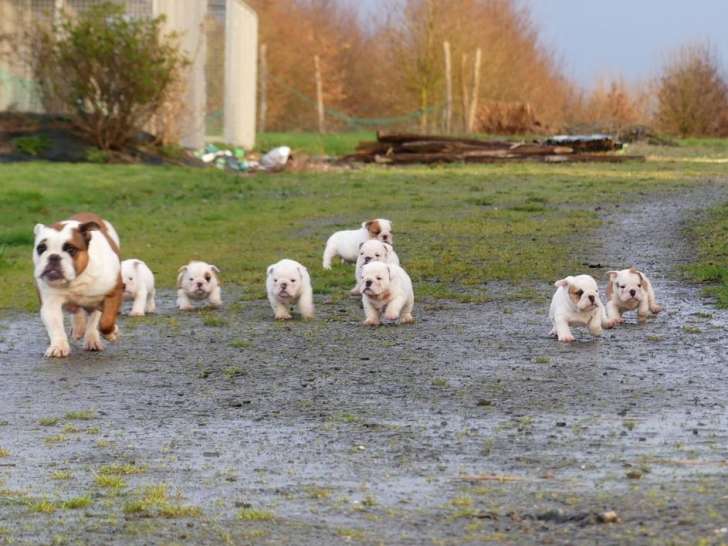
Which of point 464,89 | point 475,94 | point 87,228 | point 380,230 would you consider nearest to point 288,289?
point 87,228

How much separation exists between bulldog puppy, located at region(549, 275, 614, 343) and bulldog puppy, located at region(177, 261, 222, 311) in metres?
3.35

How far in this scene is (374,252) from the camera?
13133 millimetres

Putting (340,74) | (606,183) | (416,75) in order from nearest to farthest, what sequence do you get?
(606,183)
(416,75)
(340,74)

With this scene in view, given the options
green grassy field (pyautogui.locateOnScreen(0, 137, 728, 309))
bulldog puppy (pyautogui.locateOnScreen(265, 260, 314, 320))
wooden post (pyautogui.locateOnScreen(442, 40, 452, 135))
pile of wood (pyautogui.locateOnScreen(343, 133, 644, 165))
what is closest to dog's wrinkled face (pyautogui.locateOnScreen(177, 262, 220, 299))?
bulldog puppy (pyautogui.locateOnScreen(265, 260, 314, 320))

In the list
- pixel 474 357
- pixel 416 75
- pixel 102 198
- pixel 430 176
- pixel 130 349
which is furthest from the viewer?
pixel 416 75

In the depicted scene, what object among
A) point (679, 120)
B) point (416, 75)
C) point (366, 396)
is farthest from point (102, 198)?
point (679, 120)

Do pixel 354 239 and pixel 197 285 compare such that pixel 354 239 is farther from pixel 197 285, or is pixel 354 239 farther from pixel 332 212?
pixel 332 212

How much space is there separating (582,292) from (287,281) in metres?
2.61

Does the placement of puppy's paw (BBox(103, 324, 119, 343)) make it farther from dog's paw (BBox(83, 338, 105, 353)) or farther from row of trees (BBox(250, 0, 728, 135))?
row of trees (BBox(250, 0, 728, 135))

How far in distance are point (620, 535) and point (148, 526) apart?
164 centimetres

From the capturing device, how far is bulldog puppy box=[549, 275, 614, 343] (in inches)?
410

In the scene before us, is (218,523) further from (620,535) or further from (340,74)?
(340,74)

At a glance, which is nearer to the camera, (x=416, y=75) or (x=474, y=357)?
(x=474, y=357)

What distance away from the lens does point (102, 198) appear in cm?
2466
